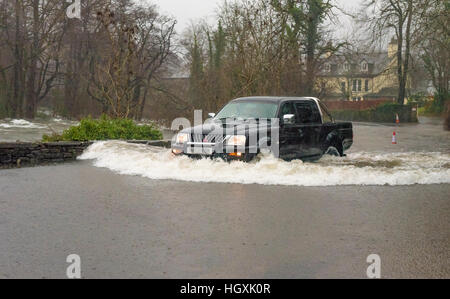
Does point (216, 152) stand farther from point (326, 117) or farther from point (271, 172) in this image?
point (326, 117)

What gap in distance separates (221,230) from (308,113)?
7.28 m

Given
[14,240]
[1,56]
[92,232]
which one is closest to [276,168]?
[92,232]

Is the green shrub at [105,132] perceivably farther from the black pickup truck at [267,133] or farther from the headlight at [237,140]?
the headlight at [237,140]

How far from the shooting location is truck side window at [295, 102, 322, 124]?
13.3 metres

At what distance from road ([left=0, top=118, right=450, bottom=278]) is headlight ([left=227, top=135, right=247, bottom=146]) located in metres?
1.21

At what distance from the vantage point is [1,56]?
46.0 metres

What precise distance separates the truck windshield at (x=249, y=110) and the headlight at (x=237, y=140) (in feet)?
4.48

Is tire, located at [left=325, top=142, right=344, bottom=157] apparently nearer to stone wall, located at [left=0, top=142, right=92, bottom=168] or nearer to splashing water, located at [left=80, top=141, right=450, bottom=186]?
splashing water, located at [left=80, top=141, right=450, bottom=186]

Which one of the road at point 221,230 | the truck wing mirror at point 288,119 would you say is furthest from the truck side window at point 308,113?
the road at point 221,230

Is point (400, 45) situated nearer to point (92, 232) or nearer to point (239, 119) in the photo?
point (239, 119)

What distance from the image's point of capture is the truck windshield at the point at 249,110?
41.7 ft

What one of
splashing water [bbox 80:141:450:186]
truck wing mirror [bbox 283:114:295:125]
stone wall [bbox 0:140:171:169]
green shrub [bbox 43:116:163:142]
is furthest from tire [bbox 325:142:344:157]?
stone wall [bbox 0:140:171:169]

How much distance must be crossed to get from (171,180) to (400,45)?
149 feet
